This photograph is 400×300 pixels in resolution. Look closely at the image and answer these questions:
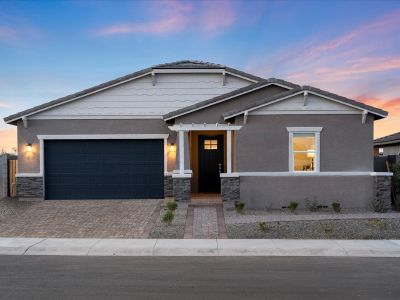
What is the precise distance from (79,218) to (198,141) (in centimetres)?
660

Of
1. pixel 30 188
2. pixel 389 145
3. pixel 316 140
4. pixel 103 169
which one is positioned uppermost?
pixel 316 140

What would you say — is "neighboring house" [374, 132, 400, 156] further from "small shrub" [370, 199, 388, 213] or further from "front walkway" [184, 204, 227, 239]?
"front walkway" [184, 204, 227, 239]

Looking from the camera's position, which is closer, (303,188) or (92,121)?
(303,188)

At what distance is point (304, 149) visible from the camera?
1376cm

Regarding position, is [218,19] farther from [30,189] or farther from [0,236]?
[0,236]

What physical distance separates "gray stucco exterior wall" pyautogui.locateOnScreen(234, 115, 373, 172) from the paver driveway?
4108mm

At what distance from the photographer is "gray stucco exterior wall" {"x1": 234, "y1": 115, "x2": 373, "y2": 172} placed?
1345 centimetres

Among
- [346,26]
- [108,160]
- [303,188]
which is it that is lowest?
[303,188]

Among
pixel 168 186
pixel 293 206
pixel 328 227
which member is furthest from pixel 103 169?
pixel 328 227

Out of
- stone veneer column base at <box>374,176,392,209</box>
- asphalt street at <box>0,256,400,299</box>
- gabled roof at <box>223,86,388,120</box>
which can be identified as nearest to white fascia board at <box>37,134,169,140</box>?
gabled roof at <box>223,86,388,120</box>

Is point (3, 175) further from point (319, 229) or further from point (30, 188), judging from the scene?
point (319, 229)

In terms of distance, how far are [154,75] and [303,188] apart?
7.98 m

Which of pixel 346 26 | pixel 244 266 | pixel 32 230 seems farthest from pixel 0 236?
pixel 346 26

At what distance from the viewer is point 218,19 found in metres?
16.6
